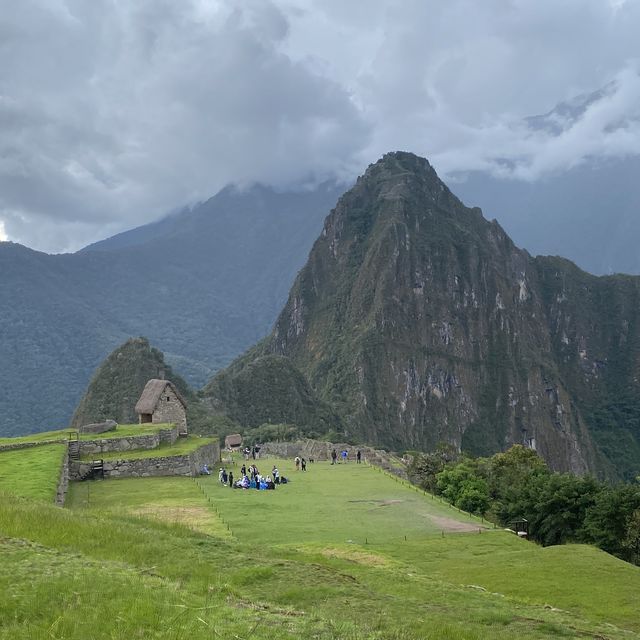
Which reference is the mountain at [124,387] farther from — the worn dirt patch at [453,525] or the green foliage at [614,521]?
the worn dirt patch at [453,525]

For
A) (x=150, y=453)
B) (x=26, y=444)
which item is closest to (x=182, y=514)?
(x=150, y=453)

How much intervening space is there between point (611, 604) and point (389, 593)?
4426 mm

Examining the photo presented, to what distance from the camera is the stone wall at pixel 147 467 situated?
2698 cm

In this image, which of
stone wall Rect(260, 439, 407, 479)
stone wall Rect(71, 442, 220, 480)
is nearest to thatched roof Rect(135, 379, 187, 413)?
stone wall Rect(71, 442, 220, 480)

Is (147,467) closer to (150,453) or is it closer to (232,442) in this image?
(150,453)

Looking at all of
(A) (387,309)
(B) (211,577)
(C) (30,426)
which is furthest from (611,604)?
(A) (387,309)

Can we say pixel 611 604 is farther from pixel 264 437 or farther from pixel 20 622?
pixel 264 437

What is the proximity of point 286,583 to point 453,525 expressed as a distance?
10967mm

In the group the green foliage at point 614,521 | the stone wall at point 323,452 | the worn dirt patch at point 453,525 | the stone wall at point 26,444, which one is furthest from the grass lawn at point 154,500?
the stone wall at point 323,452

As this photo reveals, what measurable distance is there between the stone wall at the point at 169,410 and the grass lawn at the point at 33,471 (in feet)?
40.5

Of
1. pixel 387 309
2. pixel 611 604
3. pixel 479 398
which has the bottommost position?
pixel 611 604

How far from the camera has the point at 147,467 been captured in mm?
28391

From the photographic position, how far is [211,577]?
1062 cm

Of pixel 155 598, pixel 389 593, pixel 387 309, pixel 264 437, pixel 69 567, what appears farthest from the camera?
pixel 387 309
